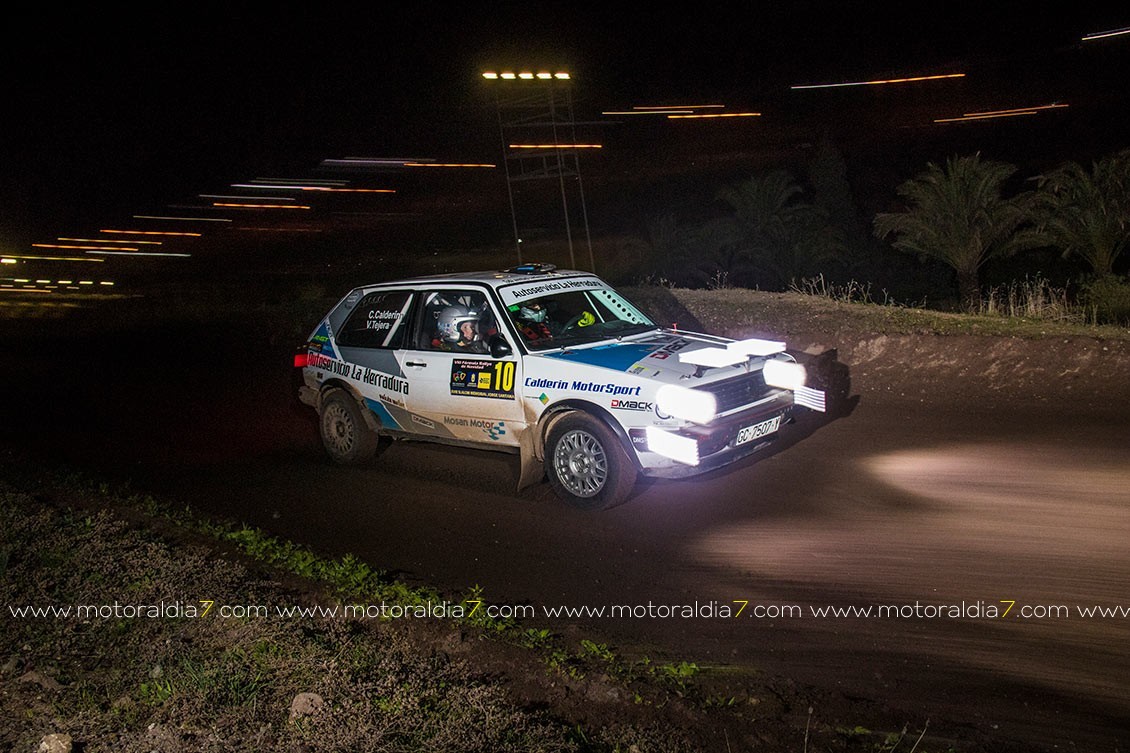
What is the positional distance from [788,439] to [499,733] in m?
5.93

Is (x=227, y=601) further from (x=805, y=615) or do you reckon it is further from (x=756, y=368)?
(x=756, y=368)

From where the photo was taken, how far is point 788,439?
31.0 feet

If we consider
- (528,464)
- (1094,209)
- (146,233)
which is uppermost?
(146,233)

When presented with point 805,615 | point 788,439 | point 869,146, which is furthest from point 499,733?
point 869,146

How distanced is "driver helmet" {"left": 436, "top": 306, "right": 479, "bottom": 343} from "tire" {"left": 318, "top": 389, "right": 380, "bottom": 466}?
1.35 meters

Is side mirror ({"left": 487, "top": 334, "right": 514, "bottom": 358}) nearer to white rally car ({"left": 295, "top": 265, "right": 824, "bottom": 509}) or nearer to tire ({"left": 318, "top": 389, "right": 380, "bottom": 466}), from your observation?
white rally car ({"left": 295, "top": 265, "right": 824, "bottom": 509})

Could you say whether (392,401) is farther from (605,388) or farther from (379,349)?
(605,388)

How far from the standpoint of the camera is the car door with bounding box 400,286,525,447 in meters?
8.27

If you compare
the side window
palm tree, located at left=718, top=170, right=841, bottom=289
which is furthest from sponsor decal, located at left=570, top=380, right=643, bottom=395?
palm tree, located at left=718, top=170, right=841, bottom=289

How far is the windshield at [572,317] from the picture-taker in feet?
27.7

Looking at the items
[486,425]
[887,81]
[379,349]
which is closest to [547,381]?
[486,425]

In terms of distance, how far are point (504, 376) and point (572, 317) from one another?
1.05 m

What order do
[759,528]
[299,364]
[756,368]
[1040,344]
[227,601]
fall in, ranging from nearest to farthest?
[227,601] → [759,528] → [756,368] → [299,364] → [1040,344]

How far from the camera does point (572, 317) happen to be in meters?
8.91
